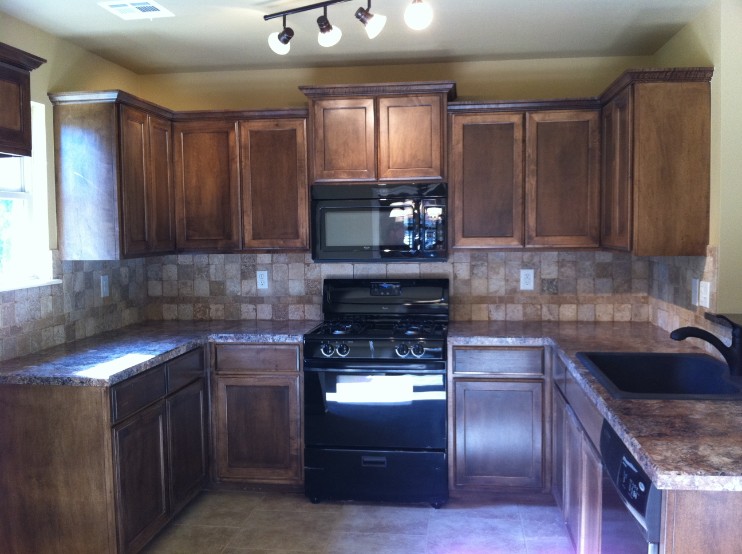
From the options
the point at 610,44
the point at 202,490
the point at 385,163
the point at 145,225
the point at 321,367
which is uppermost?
the point at 610,44

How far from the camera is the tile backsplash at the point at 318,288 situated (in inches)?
131

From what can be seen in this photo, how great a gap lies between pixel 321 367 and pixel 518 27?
2.00 meters

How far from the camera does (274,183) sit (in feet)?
11.9

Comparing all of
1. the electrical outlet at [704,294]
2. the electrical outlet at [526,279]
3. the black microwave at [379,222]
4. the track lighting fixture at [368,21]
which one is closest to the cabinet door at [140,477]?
the black microwave at [379,222]

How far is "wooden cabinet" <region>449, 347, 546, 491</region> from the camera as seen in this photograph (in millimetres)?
3236

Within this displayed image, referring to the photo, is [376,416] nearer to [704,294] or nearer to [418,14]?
[704,294]

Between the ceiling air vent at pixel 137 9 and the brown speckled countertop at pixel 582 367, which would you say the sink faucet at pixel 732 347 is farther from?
the ceiling air vent at pixel 137 9

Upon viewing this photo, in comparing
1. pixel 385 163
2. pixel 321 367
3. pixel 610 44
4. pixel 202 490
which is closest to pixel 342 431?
pixel 321 367

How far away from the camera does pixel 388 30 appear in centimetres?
319

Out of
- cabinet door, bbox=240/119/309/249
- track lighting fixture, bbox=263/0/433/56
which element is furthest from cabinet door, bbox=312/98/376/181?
track lighting fixture, bbox=263/0/433/56

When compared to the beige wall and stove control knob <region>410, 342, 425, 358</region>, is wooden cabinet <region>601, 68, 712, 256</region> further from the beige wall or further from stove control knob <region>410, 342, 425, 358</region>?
stove control knob <region>410, 342, 425, 358</region>

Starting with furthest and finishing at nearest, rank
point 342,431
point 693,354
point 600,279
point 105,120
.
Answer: point 600,279 < point 342,431 < point 105,120 < point 693,354

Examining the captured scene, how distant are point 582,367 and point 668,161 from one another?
1.06 meters

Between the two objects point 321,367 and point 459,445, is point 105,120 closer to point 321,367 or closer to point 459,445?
point 321,367
